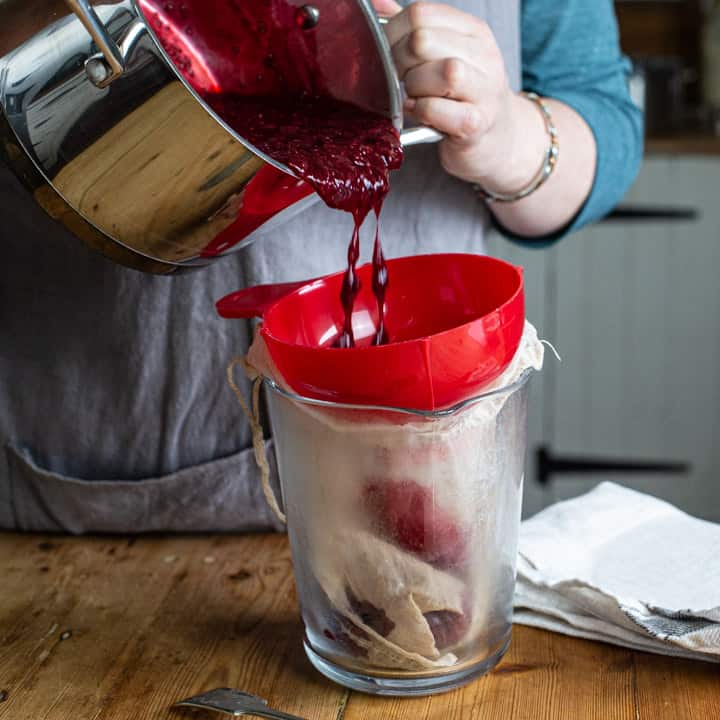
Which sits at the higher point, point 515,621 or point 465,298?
point 465,298

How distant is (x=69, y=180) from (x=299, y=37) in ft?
0.66

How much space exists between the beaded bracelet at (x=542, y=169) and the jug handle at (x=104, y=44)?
15.5 inches

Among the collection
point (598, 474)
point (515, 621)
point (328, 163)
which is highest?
point (328, 163)

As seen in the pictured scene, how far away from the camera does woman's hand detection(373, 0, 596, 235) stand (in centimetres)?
70

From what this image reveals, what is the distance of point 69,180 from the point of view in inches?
23.2

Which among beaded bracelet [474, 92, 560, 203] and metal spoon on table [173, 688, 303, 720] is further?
beaded bracelet [474, 92, 560, 203]

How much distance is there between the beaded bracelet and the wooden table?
0.32m

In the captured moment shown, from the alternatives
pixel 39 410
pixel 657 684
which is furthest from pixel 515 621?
pixel 39 410

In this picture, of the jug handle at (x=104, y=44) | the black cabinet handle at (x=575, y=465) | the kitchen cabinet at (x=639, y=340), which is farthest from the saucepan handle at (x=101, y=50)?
the black cabinet handle at (x=575, y=465)

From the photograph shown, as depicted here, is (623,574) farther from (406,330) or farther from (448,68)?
(448,68)

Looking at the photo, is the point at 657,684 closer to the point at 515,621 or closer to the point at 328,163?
the point at 515,621

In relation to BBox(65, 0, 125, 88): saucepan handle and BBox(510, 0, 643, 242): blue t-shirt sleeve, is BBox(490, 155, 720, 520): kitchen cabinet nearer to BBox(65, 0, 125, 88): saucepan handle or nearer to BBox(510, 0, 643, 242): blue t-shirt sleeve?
BBox(510, 0, 643, 242): blue t-shirt sleeve

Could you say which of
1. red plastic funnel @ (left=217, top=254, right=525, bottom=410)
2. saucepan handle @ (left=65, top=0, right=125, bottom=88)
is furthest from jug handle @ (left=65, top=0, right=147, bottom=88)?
red plastic funnel @ (left=217, top=254, right=525, bottom=410)

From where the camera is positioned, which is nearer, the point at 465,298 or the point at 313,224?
the point at 465,298
